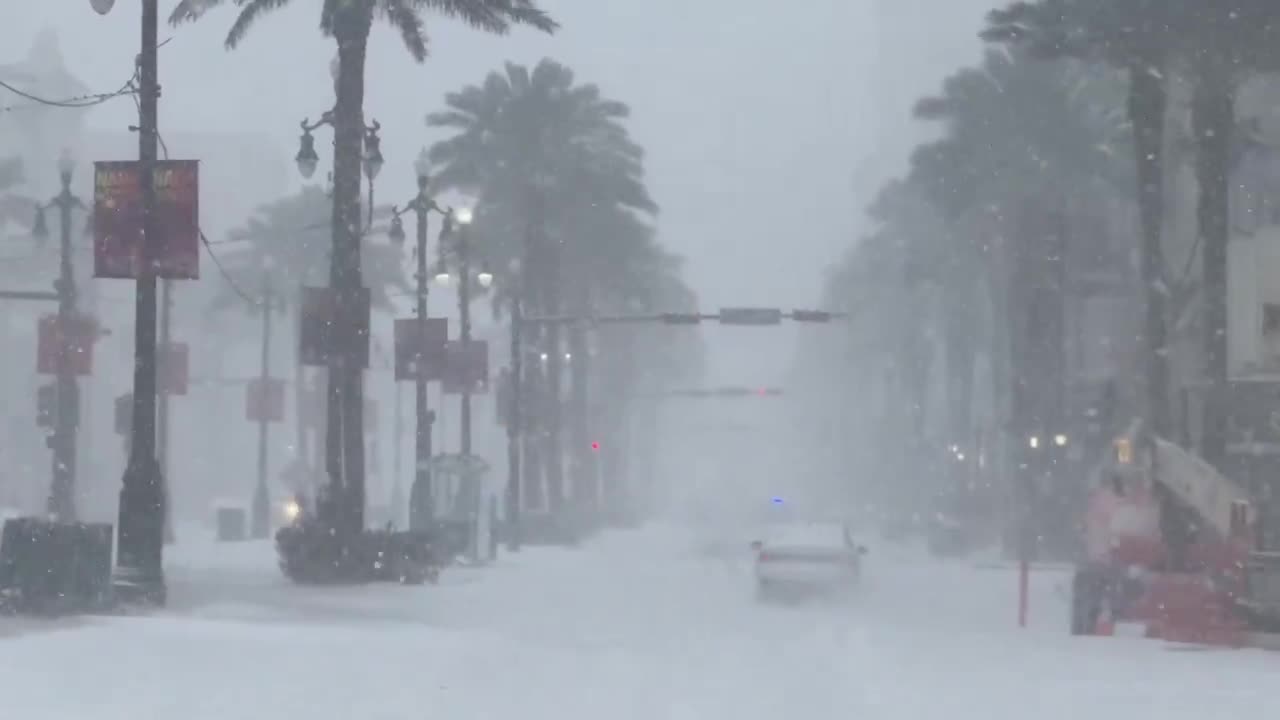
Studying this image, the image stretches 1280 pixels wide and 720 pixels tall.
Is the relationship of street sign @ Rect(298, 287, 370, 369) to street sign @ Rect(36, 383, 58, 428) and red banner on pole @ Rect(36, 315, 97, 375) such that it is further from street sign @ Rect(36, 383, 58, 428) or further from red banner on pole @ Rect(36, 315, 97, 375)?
street sign @ Rect(36, 383, 58, 428)

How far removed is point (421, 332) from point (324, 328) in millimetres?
8869

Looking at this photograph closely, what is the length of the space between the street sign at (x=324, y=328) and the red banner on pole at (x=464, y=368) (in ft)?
45.6

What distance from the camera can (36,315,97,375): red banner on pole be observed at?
144 feet

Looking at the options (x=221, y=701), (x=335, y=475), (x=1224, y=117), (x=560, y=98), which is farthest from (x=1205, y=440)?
(x=560, y=98)

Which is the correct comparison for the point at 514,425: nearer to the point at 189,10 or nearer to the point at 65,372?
the point at 65,372

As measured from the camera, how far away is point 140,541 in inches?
946

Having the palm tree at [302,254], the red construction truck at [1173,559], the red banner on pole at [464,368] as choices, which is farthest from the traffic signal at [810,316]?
the palm tree at [302,254]

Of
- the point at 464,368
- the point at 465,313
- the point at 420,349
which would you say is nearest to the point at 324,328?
the point at 420,349

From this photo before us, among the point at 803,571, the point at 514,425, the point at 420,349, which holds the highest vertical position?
the point at 420,349

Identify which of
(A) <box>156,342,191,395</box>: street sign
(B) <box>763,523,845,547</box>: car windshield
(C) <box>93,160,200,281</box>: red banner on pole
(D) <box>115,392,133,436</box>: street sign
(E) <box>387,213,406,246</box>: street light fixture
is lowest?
(B) <box>763,523,845,547</box>: car windshield

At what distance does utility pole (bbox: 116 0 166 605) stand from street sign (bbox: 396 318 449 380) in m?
17.8

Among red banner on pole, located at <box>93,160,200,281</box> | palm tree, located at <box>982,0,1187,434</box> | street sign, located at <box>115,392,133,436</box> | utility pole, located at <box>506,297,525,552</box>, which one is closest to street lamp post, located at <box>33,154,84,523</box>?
street sign, located at <box>115,392,133,436</box>

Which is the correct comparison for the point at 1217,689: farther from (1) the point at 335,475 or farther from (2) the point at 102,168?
(1) the point at 335,475

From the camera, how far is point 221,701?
48.3 ft
